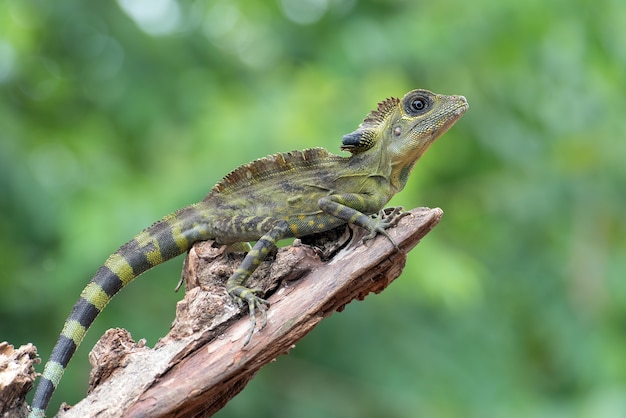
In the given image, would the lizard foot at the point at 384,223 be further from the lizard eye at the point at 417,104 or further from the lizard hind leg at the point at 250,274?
the lizard eye at the point at 417,104

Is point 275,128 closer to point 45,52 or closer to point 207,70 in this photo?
point 207,70

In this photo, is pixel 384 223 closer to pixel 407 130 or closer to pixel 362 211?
pixel 362 211

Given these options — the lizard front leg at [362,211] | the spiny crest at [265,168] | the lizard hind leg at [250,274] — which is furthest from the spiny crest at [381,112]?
the lizard hind leg at [250,274]

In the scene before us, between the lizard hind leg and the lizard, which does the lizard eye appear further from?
the lizard hind leg

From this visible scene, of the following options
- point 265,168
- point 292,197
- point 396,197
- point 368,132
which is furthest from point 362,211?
point 396,197

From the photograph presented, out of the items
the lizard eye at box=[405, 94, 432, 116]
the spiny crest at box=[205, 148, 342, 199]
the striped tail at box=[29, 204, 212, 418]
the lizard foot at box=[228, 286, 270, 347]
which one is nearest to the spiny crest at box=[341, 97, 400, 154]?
the lizard eye at box=[405, 94, 432, 116]
